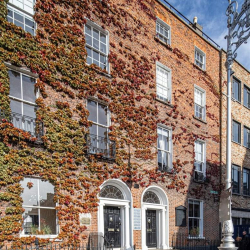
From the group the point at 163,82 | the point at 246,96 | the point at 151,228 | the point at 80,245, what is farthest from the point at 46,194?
the point at 246,96

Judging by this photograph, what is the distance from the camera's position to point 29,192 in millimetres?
12391

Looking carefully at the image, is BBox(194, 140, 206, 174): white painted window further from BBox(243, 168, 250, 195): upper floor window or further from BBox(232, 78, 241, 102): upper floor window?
BBox(232, 78, 241, 102): upper floor window

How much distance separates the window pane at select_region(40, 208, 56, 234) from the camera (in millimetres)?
12534

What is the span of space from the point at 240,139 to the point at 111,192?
14.9 m

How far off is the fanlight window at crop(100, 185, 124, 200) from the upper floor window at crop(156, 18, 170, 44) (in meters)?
9.67

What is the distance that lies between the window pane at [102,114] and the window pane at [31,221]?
16.8ft

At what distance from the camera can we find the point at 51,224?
12.9 metres

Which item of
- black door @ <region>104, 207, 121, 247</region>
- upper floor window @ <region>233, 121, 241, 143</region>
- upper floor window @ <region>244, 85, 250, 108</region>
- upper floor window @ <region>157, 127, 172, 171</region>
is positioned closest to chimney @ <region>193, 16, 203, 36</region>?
upper floor window @ <region>244, 85, 250, 108</region>

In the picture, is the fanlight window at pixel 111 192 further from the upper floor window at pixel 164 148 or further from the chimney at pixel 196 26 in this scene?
the chimney at pixel 196 26

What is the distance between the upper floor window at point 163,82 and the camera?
19438 mm

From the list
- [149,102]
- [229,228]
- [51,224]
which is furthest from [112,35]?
[229,228]

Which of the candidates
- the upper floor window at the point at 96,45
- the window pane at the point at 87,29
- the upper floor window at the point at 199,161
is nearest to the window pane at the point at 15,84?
the upper floor window at the point at 96,45

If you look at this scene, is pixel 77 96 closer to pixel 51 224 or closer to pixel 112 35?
pixel 112 35

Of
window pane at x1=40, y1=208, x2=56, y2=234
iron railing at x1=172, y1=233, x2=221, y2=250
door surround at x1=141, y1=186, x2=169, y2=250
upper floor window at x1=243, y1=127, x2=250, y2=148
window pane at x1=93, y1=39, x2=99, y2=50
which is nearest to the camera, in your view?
window pane at x1=40, y1=208, x2=56, y2=234
